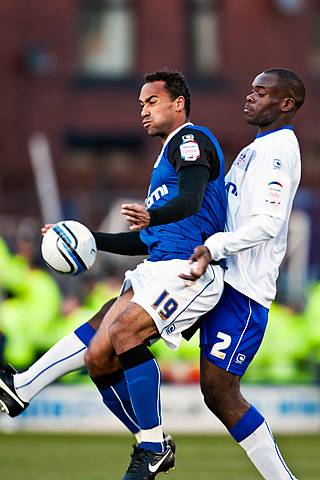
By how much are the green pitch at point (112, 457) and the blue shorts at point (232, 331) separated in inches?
Result: 97.4

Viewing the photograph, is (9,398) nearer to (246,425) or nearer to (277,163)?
(246,425)

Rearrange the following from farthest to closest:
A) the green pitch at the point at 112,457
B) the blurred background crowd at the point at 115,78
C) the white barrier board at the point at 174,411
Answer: the blurred background crowd at the point at 115,78, the white barrier board at the point at 174,411, the green pitch at the point at 112,457

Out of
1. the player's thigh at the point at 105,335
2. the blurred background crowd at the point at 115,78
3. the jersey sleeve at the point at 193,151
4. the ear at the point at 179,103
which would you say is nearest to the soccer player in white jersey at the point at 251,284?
the jersey sleeve at the point at 193,151

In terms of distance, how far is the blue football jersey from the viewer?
7.50 meters

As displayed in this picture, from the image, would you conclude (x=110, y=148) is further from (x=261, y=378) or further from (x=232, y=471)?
(x=232, y=471)

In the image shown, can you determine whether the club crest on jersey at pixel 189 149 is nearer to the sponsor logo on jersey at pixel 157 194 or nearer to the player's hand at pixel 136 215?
the sponsor logo on jersey at pixel 157 194

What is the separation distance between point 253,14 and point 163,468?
77.5 feet

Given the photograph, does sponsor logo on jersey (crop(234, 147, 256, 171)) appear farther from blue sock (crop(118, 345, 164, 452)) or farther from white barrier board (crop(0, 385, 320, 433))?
white barrier board (crop(0, 385, 320, 433))

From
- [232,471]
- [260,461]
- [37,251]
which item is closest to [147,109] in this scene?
[260,461]

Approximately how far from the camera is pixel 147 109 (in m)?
7.68

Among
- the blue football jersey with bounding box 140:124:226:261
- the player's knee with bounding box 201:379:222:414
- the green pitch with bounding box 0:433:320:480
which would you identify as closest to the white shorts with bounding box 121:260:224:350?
the blue football jersey with bounding box 140:124:226:261

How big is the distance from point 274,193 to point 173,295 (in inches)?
30.4

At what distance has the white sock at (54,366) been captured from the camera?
783 centimetres

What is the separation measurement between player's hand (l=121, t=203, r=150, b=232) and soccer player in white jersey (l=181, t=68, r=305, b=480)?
617mm
